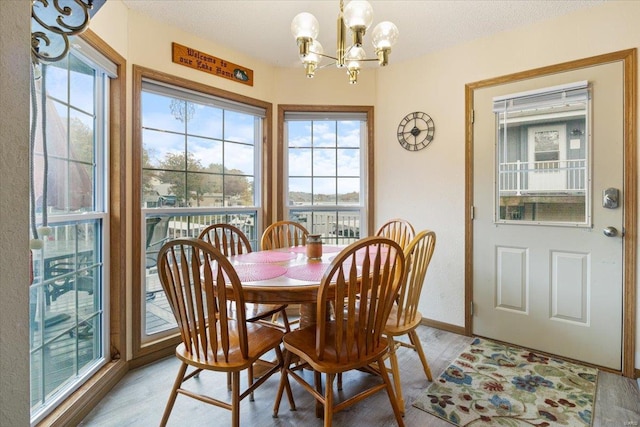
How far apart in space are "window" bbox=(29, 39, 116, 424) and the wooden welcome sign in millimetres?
578

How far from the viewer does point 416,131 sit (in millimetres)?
2873

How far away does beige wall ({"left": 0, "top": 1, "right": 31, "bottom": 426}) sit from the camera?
598 mm

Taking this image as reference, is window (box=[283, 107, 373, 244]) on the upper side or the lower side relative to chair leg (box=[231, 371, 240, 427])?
upper

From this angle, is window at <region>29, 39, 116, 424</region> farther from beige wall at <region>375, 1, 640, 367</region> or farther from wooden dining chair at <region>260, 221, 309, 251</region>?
beige wall at <region>375, 1, 640, 367</region>

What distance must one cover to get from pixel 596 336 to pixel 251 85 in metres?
3.25

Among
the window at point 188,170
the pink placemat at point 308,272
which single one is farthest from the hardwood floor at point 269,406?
the pink placemat at point 308,272

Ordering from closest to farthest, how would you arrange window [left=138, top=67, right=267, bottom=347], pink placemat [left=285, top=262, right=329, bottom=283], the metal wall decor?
the metal wall decor, pink placemat [left=285, top=262, right=329, bottom=283], window [left=138, top=67, right=267, bottom=347]

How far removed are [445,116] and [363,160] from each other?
841 millimetres

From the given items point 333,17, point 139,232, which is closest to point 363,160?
point 333,17

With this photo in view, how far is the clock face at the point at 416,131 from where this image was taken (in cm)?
282

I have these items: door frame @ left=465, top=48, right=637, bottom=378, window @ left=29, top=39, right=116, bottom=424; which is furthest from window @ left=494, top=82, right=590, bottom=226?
window @ left=29, top=39, right=116, bottom=424

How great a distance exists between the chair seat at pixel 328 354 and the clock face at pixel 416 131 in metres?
Answer: 1.91

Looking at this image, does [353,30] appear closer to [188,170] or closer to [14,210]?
[14,210]

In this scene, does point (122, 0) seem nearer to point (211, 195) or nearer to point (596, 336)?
point (211, 195)
